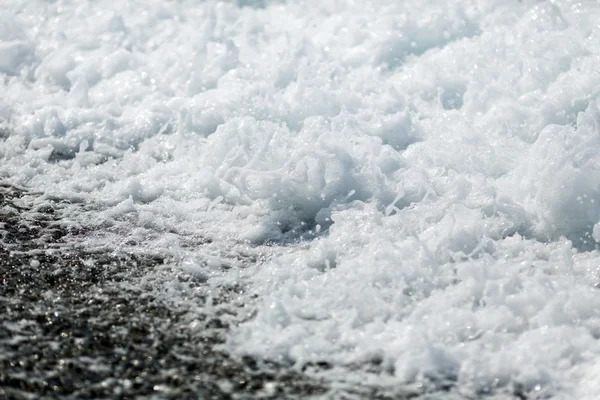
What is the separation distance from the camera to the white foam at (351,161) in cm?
A: 360

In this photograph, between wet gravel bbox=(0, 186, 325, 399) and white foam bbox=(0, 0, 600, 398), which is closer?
wet gravel bbox=(0, 186, 325, 399)

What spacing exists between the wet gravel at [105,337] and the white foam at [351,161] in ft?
0.56

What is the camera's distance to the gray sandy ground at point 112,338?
125 inches

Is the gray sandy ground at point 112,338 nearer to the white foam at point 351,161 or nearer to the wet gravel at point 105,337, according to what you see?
the wet gravel at point 105,337

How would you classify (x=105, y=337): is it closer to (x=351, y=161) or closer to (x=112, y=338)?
(x=112, y=338)

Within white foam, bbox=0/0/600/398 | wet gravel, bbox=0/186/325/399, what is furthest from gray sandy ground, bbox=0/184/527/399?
white foam, bbox=0/0/600/398

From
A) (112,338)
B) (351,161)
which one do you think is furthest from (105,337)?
(351,161)

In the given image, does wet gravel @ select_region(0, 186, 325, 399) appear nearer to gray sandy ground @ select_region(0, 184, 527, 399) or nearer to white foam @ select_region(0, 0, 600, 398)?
gray sandy ground @ select_region(0, 184, 527, 399)

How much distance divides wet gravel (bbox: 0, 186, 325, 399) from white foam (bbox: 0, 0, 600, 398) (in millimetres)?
172

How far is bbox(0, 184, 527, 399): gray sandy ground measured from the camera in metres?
3.17

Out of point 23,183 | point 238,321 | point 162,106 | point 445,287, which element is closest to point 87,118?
point 162,106

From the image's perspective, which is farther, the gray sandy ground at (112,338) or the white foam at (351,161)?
the white foam at (351,161)

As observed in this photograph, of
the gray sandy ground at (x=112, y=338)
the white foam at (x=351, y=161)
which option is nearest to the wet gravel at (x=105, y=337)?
the gray sandy ground at (x=112, y=338)

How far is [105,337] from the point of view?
3.48 m
